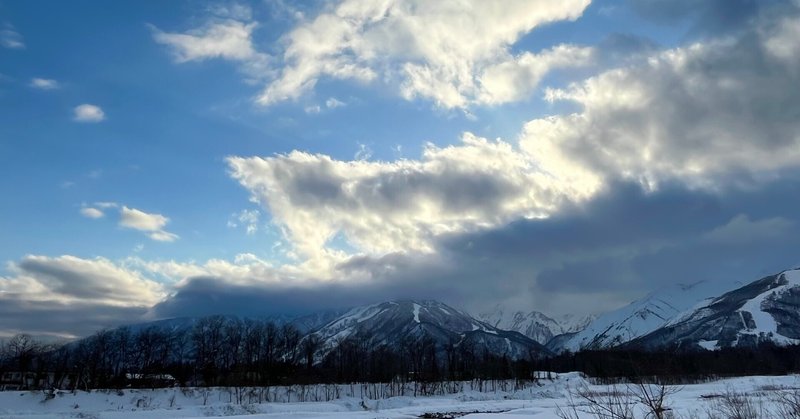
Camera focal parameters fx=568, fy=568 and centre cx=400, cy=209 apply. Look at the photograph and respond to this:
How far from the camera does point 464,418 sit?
43156 millimetres

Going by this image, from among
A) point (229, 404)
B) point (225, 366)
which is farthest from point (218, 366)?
point (229, 404)

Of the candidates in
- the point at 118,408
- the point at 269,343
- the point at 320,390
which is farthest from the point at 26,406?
the point at 269,343

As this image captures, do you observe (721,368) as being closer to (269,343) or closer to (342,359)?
(342,359)

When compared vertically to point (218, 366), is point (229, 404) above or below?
below

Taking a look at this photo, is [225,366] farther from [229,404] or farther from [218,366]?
[229,404]

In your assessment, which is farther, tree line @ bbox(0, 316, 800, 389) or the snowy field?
tree line @ bbox(0, 316, 800, 389)

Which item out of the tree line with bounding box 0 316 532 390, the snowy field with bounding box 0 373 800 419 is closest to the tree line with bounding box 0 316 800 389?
the tree line with bounding box 0 316 532 390

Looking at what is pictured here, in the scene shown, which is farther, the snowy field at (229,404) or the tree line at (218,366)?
the tree line at (218,366)

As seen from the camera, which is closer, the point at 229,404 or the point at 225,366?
the point at 229,404

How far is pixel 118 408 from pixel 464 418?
45.5m

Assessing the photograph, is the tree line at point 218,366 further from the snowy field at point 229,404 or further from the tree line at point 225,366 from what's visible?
the snowy field at point 229,404

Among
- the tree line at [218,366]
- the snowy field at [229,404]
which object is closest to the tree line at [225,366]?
the tree line at [218,366]

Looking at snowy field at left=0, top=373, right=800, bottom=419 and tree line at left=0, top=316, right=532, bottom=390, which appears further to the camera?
tree line at left=0, top=316, right=532, bottom=390

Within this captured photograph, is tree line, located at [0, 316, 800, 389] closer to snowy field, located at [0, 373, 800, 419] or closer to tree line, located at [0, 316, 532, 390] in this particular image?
tree line, located at [0, 316, 532, 390]
